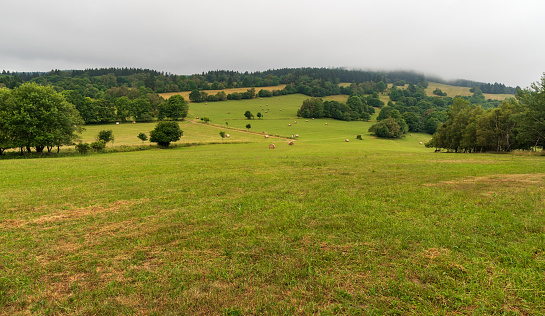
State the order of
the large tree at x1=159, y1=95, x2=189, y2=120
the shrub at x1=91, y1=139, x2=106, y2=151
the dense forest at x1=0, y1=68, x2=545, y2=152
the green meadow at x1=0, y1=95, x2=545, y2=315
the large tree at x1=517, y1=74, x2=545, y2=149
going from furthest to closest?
the large tree at x1=159, y1=95, x2=189, y2=120 → the shrub at x1=91, y1=139, x2=106, y2=151 → the dense forest at x1=0, y1=68, x2=545, y2=152 → the large tree at x1=517, y1=74, x2=545, y2=149 → the green meadow at x1=0, y1=95, x2=545, y2=315

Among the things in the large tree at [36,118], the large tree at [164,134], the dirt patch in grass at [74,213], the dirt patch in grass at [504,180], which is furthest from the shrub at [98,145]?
the dirt patch in grass at [504,180]

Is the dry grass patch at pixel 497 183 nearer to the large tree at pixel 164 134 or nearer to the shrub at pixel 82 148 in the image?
the shrub at pixel 82 148

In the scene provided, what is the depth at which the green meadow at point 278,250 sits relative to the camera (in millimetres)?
4801

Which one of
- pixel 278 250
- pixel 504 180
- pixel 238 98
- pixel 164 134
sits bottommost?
pixel 278 250

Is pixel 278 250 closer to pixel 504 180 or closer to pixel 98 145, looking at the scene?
pixel 504 180

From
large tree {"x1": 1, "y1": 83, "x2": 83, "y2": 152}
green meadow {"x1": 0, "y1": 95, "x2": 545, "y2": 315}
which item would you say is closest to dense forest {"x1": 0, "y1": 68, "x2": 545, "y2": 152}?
large tree {"x1": 1, "y1": 83, "x2": 83, "y2": 152}

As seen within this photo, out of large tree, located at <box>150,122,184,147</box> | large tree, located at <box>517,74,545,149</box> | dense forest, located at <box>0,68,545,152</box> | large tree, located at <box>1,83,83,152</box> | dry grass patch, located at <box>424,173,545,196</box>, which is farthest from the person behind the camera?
large tree, located at <box>150,122,184,147</box>

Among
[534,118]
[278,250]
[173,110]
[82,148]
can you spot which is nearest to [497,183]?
[278,250]

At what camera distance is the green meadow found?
480 cm

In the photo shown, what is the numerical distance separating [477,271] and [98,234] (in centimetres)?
1064

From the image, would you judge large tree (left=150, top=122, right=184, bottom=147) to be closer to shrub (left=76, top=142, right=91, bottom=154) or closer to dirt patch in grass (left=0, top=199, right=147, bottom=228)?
shrub (left=76, top=142, right=91, bottom=154)

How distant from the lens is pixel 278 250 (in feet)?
21.9

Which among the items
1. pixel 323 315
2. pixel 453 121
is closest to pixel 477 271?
pixel 323 315

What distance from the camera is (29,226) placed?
28.7 feet
